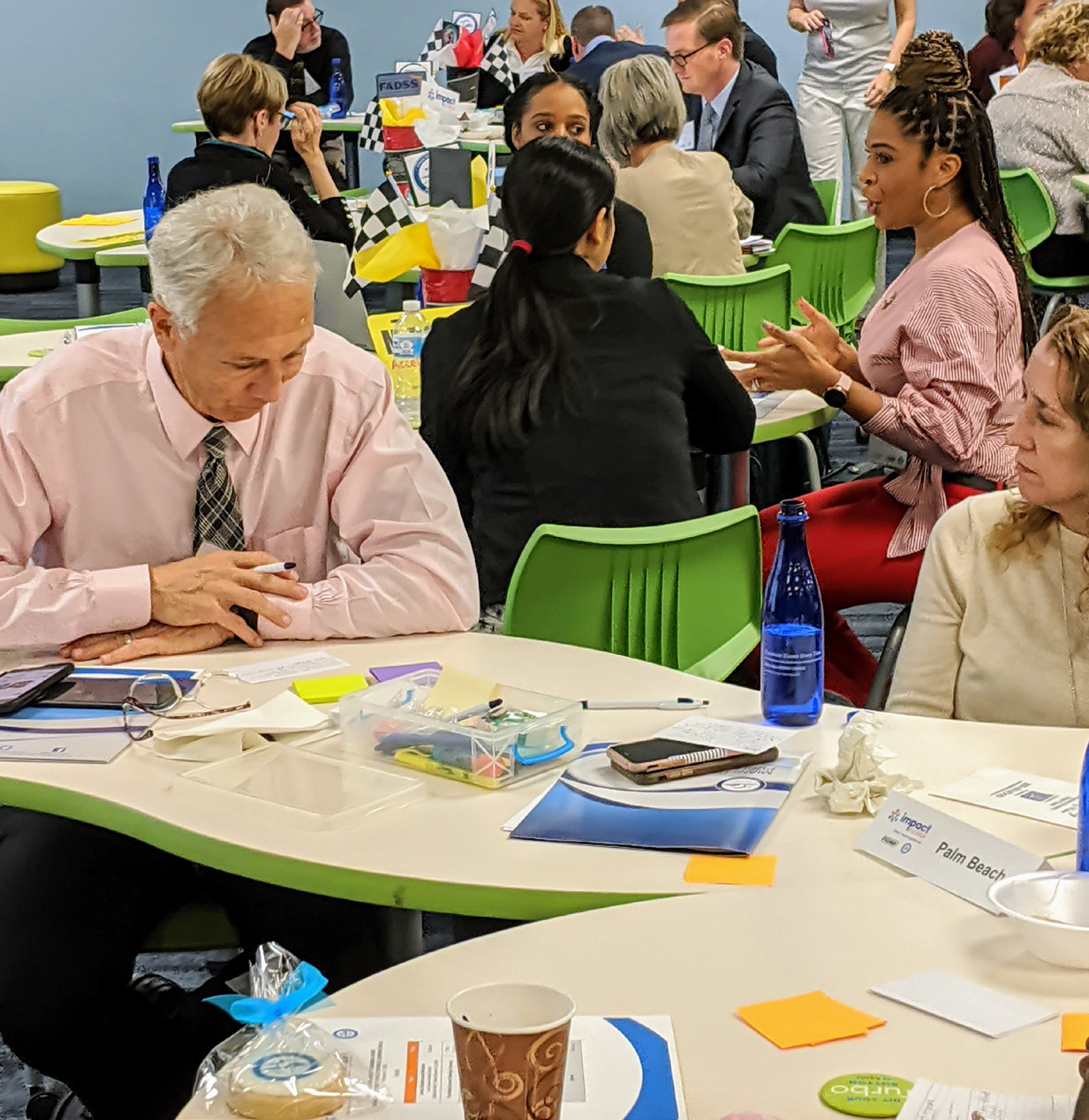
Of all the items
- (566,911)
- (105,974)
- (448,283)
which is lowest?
(105,974)

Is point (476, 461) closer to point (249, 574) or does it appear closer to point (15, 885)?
point (249, 574)

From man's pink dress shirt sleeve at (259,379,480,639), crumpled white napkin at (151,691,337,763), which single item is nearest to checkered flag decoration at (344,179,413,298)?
man's pink dress shirt sleeve at (259,379,480,639)

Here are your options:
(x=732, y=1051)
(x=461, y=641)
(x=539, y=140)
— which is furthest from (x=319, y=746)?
(x=539, y=140)

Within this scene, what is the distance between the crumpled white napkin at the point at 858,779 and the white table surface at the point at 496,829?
2cm

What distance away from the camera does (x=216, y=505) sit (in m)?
2.30

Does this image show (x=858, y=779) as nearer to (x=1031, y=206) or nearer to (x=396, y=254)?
(x=396, y=254)

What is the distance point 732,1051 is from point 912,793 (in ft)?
1.78

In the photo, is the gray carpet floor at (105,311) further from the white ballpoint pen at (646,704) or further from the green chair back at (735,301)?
the green chair back at (735,301)

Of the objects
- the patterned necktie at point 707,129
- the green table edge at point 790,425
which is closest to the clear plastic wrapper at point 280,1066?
the green table edge at point 790,425

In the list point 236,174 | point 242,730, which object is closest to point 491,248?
point 236,174

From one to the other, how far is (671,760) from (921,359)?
1820mm

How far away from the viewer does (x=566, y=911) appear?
56.9 inches

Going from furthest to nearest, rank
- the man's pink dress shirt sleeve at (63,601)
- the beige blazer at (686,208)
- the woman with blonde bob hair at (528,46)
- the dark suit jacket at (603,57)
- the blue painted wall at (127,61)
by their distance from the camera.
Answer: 1. the blue painted wall at (127,61)
2. the woman with blonde bob hair at (528,46)
3. the dark suit jacket at (603,57)
4. the beige blazer at (686,208)
5. the man's pink dress shirt sleeve at (63,601)

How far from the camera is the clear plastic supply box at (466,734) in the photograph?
5.58 ft
